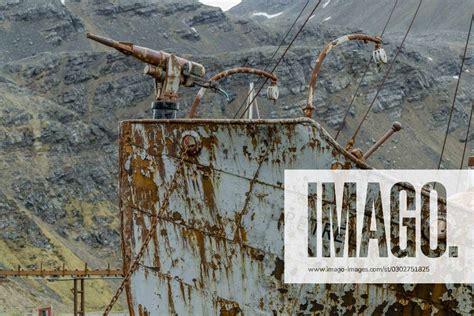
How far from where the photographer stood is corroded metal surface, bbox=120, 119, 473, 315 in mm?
6598

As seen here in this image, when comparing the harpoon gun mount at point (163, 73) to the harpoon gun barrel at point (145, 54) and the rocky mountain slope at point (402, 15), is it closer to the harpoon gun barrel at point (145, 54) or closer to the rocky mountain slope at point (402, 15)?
the harpoon gun barrel at point (145, 54)

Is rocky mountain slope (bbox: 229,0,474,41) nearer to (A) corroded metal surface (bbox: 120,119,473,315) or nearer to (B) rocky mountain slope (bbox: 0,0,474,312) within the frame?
(B) rocky mountain slope (bbox: 0,0,474,312)

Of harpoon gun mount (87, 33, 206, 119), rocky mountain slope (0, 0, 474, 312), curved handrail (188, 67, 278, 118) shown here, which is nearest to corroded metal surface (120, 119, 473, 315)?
harpoon gun mount (87, 33, 206, 119)

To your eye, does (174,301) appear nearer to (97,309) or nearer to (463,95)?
(97,309)

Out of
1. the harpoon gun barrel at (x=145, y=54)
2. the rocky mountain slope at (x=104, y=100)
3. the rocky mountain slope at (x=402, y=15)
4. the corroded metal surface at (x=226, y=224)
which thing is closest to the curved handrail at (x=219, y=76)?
the harpoon gun barrel at (x=145, y=54)

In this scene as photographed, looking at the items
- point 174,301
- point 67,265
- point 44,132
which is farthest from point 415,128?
point 174,301

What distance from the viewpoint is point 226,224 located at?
7.11 meters

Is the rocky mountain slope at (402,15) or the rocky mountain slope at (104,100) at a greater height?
the rocky mountain slope at (402,15)

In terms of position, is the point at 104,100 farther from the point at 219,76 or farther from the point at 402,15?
the point at 402,15

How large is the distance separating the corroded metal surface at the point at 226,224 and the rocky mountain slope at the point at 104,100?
871 inches

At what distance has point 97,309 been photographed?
3438 cm

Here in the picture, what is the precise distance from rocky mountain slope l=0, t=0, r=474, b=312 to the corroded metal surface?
871 inches

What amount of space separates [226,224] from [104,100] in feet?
186

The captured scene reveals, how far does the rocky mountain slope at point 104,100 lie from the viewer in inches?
1667
